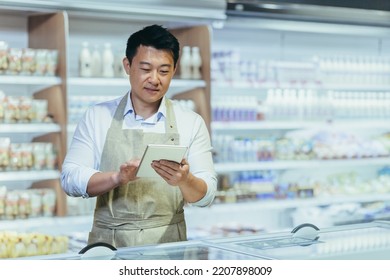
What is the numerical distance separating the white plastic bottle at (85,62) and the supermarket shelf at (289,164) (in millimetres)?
1323

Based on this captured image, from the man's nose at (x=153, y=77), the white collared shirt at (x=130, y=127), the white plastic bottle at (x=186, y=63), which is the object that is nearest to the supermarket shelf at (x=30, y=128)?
the white plastic bottle at (x=186, y=63)

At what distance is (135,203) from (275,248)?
64 cm

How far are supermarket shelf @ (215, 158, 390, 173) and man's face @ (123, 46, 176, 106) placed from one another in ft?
9.74

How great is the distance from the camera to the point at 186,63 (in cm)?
591

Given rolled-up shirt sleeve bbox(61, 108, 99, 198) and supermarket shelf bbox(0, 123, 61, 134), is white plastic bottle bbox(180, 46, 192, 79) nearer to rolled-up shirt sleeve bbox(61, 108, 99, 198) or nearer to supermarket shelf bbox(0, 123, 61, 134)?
supermarket shelf bbox(0, 123, 61, 134)

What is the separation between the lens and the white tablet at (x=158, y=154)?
269cm

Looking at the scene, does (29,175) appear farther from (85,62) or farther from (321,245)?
(321,245)

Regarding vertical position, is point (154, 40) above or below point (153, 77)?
above

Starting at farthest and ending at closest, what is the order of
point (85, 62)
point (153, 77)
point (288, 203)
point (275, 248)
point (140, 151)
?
A: point (288, 203) < point (85, 62) < point (140, 151) < point (153, 77) < point (275, 248)

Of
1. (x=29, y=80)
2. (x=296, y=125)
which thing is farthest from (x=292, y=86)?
(x=29, y=80)

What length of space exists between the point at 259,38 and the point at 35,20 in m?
2.21

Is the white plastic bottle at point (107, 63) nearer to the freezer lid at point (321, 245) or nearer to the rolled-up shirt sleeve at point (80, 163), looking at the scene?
the rolled-up shirt sleeve at point (80, 163)

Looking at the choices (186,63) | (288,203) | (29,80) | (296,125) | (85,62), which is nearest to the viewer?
(29,80)
